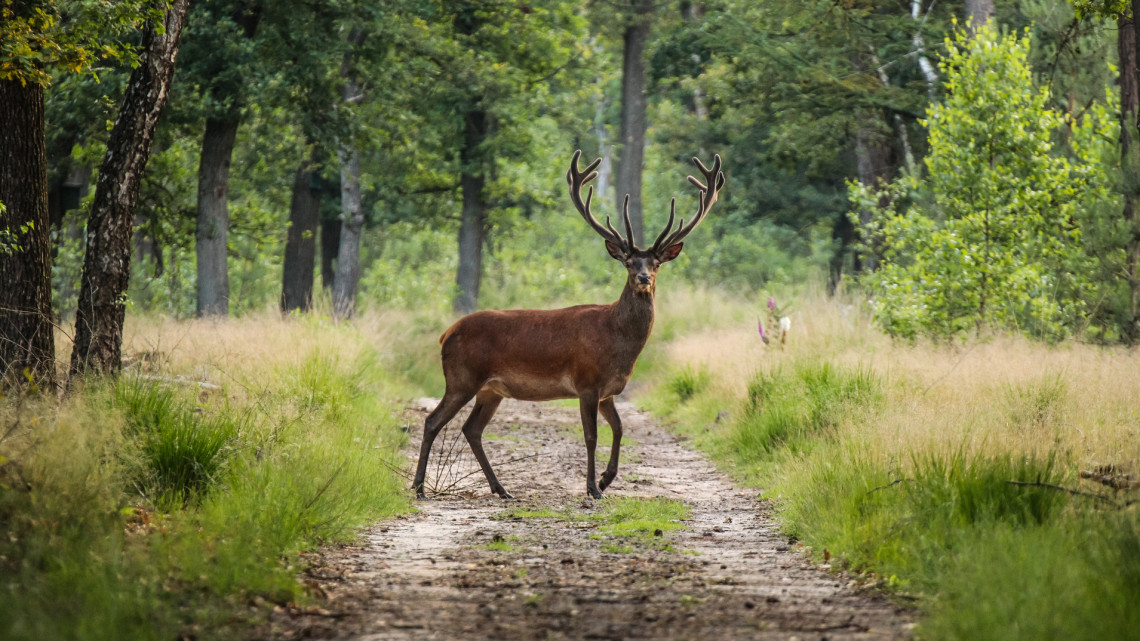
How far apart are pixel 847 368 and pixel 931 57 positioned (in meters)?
11.3

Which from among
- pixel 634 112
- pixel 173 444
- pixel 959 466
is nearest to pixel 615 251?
pixel 959 466

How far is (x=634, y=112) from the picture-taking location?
31844mm

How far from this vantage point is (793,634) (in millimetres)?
5113

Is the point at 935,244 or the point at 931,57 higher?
the point at 931,57

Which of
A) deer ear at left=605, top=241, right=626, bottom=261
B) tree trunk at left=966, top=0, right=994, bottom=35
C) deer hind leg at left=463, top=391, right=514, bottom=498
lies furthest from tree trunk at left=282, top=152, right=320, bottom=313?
deer ear at left=605, top=241, right=626, bottom=261

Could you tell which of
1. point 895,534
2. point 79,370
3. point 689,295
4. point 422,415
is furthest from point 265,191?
point 895,534

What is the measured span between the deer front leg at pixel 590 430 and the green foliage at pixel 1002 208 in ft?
21.8

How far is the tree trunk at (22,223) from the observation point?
9414 millimetres

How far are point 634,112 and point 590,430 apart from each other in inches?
905

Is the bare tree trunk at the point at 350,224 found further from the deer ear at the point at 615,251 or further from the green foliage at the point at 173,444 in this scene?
the green foliage at the point at 173,444

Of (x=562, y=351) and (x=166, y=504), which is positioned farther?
(x=562, y=351)

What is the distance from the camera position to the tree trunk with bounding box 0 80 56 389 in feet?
30.9

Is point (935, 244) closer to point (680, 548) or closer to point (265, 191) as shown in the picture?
point (680, 548)

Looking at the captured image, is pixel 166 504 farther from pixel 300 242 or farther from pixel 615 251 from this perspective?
pixel 300 242
